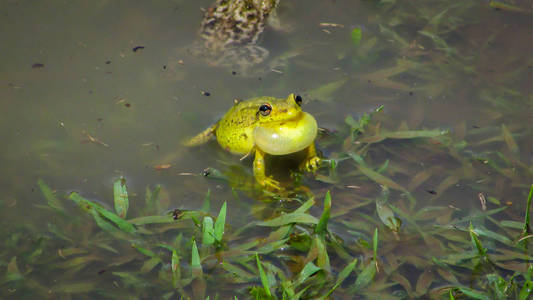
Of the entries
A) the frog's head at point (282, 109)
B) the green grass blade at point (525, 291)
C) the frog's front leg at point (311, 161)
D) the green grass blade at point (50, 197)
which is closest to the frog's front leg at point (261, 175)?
the frog's front leg at point (311, 161)

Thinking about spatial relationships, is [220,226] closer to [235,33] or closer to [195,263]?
[195,263]

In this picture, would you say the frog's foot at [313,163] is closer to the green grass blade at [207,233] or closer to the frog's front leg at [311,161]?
the frog's front leg at [311,161]

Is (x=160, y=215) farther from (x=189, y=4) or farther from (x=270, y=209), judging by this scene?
(x=189, y=4)

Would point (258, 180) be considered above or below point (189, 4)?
below

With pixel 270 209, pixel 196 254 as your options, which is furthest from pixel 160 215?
pixel 270 209

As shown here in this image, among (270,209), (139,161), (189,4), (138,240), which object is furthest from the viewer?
(189,4)

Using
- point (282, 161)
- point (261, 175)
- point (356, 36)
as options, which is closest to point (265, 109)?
point (261, 175)

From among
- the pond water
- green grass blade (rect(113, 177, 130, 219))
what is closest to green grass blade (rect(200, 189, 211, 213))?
the pond water
